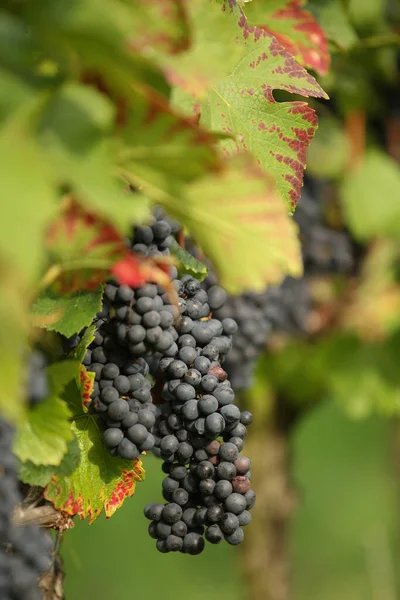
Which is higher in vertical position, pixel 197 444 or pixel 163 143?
pixel 163 143

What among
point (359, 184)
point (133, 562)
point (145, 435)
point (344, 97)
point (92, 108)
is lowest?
point (133, 562)

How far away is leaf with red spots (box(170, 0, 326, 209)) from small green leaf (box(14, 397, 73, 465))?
0.96ft

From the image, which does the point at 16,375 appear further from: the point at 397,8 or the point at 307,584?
the point at 307,584

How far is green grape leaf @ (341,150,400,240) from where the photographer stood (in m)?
1.63

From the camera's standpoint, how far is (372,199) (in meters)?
1.64

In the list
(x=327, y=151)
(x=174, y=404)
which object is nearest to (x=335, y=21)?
(x=327, y=151)

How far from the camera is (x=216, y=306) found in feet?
2.78

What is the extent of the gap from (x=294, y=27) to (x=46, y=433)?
666mm

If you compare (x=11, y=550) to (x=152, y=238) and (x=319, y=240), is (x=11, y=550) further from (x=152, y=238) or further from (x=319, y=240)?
(x=319, y=240)

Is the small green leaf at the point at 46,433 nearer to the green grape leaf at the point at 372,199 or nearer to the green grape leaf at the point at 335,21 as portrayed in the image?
the green grape leaf at the point at 335,21

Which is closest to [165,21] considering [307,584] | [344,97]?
[344,97]

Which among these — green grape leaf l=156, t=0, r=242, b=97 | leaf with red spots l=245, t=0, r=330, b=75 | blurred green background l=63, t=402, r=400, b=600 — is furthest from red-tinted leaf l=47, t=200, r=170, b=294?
blurred green background l=63, t=402, r=400, b=600

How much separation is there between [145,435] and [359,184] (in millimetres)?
1107

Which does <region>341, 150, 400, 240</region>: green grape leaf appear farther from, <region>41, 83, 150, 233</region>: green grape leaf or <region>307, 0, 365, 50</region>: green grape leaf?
<region>41, 83, 150, 233</region>: green grape leaf
